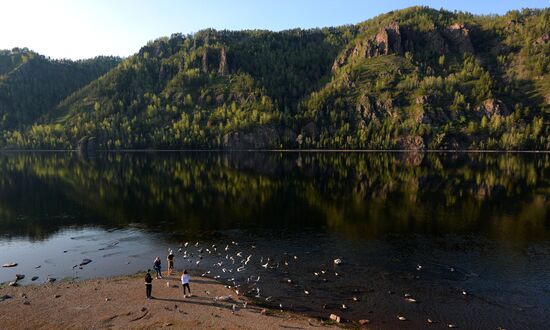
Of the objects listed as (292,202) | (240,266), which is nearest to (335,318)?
(240,266)

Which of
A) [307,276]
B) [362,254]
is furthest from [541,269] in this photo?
[307,276]

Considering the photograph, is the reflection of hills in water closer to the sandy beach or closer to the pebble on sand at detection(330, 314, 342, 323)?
the sandy beach

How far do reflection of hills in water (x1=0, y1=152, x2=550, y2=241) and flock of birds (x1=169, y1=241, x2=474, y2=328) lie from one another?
16844 millimetres

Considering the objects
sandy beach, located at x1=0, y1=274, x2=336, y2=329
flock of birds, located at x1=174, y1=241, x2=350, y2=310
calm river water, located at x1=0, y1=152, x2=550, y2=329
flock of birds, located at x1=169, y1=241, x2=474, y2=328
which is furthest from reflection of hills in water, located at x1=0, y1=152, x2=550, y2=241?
sandy beach, located at x1=0, y1=274, x2=336, y2=329

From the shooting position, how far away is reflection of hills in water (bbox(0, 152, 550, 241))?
92.9 metres

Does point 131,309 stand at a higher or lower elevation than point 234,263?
higher

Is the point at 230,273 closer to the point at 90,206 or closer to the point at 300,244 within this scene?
the point at 300,244

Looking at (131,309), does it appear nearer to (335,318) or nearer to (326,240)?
(335,318)

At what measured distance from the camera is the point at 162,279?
5800 centimetres

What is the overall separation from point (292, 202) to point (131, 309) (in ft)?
247

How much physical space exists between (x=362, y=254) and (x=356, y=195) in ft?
192

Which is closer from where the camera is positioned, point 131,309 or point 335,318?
point 335,318

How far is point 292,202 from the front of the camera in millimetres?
118812

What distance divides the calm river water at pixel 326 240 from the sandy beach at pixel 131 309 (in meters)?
4.64
